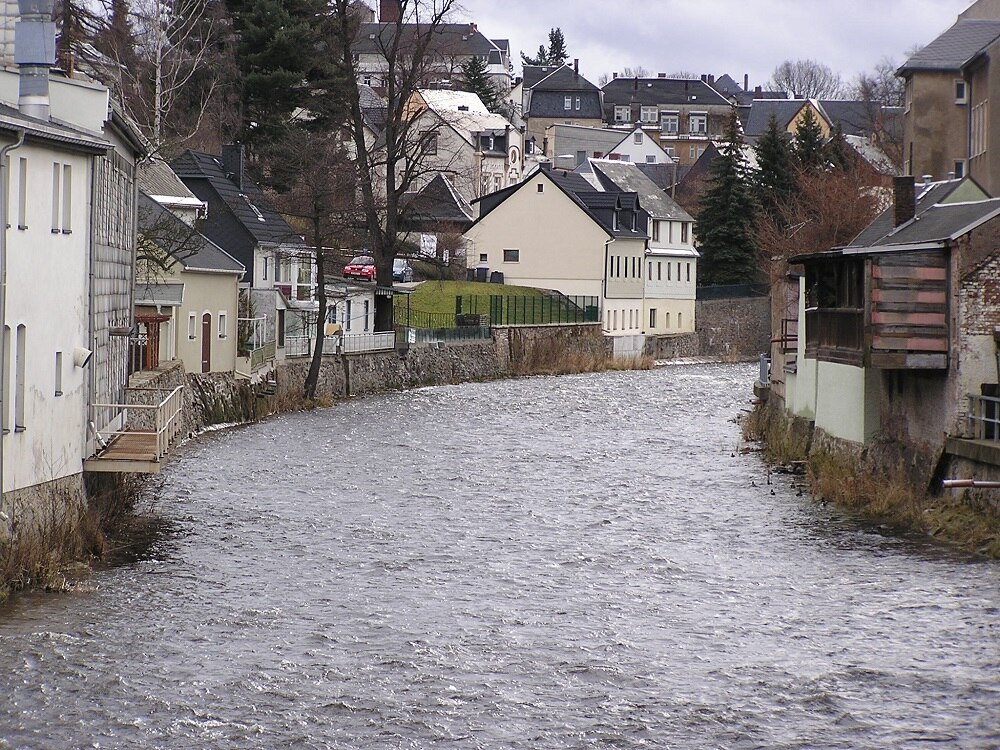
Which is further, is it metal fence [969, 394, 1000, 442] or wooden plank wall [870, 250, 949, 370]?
wooden plank wall [870, 250, 949, 370]

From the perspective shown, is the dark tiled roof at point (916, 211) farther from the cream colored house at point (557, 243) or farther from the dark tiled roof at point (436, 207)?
the cream colored house at point (557, 243)

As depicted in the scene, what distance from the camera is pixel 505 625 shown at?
19.9 meters

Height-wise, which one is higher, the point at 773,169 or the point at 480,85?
the point at 480,85

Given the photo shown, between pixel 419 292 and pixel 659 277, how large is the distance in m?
19.1

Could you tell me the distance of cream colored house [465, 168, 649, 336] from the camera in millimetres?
82812

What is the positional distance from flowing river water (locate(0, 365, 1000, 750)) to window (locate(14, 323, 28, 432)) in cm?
219

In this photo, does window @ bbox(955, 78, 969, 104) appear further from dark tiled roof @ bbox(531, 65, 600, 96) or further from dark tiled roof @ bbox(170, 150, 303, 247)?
dark tiled roof @ bbox(531, 65, 600, 96)

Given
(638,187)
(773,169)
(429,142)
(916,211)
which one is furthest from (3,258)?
(638,187)

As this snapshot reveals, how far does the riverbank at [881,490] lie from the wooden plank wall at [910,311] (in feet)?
6.90

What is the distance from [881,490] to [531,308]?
49.2 m

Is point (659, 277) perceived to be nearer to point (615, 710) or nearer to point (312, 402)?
point (312, 402)

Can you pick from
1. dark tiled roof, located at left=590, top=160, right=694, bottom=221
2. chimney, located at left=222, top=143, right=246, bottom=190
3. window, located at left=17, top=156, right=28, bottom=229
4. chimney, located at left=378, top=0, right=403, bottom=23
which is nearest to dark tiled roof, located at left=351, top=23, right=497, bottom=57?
chimney, located at left=378, top=0, right=403, bottom=23

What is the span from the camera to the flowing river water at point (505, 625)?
619 inches

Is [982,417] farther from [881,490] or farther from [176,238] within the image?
[176,238]
